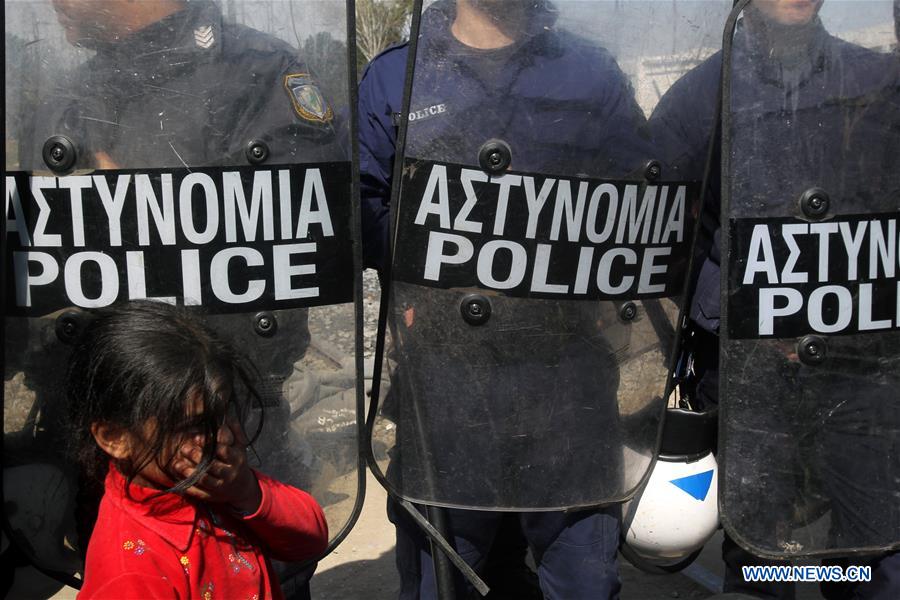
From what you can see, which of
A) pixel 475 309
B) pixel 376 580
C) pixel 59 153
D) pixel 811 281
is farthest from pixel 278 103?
pixel 376 580

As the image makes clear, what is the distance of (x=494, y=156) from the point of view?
6.34 feet

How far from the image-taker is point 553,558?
2.25 metres

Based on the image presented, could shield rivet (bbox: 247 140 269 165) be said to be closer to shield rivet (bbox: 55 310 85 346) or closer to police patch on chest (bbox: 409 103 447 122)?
police patch on chest (bbox: 409 103 447 122)

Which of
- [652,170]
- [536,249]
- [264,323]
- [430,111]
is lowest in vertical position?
[264,323]

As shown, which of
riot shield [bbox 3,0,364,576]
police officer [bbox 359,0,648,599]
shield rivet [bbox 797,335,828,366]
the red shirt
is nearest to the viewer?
the red shirt

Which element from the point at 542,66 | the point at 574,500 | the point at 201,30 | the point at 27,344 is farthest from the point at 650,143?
the point at 27,344

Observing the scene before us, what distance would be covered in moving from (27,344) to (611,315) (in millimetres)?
1122

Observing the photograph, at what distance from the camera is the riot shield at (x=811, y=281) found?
6.43 feet

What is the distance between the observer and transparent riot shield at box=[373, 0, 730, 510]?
1.93 metres

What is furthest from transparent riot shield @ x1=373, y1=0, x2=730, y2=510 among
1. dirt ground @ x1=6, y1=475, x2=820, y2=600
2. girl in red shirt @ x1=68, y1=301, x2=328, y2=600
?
dirt ground @ x1=6, y1=475, x2=820, y2=600

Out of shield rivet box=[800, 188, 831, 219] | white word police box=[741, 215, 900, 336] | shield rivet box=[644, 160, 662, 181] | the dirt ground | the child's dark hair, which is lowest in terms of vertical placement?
the dirt ground

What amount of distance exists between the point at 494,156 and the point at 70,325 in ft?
2.76

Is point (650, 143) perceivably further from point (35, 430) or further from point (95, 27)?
point (35, 430)

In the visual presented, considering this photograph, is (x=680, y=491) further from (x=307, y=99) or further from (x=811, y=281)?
(x=307, y=99)
